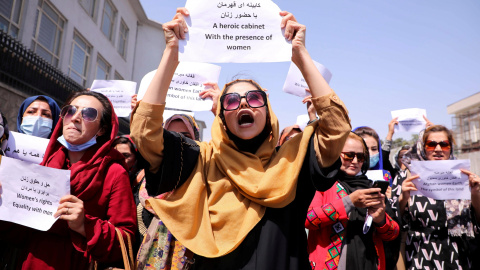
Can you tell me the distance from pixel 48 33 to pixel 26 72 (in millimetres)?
3684

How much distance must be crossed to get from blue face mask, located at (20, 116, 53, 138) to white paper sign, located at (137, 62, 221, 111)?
3.90 ft

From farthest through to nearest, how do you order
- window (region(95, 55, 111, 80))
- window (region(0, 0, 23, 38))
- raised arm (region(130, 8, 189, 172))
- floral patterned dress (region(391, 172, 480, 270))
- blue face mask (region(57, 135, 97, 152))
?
window (region(95, 55, 111, 80)) → window (region(0, 0, 23, 38)) → floral patterned dress (region(391, 172, 480, 270)) → blue face mask (region(57, 135, 97, 152)) → raised arm (region(130, 8, 189, 172))

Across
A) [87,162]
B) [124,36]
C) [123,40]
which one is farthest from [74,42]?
[87,162]

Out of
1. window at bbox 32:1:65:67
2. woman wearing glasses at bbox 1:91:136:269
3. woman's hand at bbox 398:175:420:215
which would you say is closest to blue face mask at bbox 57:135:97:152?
woman wearing glasses at bbox 1:91:136:269

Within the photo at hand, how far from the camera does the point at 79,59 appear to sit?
14688 millimetres

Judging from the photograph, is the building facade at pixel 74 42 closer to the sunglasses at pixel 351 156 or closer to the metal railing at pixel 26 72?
the metal railing at pixel 26 72

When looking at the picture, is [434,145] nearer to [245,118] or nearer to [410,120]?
[410,120]

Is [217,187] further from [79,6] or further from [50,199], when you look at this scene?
[79,6]

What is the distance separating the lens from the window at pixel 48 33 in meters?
11.0

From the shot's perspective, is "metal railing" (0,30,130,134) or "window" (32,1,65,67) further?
"window" (32,1,65,67)

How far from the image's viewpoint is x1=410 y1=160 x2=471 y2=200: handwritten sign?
8.98 feet

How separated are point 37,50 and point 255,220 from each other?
12153mm

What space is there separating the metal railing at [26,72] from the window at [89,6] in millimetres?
4711

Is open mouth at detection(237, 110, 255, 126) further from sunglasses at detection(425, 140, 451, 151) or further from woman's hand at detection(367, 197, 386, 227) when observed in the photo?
sunglasses at detection(425, 140, 451, 151)
